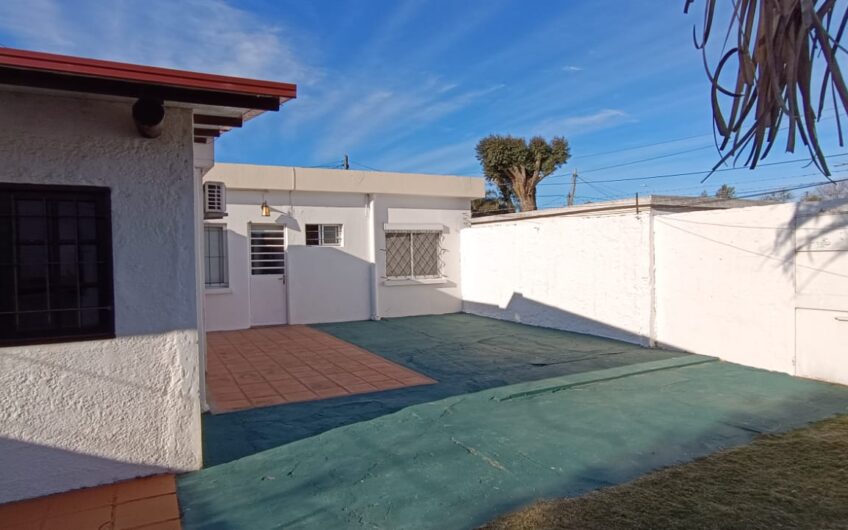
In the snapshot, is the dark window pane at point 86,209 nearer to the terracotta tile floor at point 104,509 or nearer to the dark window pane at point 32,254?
the dark window pane at point 32,254

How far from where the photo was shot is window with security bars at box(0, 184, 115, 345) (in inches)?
140

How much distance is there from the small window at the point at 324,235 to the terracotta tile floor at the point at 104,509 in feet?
30.1

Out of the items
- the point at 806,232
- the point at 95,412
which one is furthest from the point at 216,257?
the point at 806,232

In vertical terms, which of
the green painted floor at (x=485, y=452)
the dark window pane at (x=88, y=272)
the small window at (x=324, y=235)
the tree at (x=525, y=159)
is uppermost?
the tree at (x=525, y=159)

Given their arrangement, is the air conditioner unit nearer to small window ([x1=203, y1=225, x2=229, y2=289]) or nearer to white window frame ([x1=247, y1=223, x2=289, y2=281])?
small window ([x1=203, y1=225, x2=229, y2=289])

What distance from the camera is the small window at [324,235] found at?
41.6ft

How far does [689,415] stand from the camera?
521 centimetres

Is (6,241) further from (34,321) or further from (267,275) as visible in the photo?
(267,275)

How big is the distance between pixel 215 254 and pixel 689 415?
10.1 meters

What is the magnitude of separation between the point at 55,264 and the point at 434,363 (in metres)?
5.32

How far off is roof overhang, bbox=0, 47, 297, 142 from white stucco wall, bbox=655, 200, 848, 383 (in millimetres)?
6831

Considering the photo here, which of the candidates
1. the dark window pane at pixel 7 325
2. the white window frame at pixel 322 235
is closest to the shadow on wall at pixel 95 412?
the dark window pane at pixel 7 325

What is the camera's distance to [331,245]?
12789mm

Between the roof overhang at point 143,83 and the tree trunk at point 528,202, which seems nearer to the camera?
the roof overhang at point 143,83
